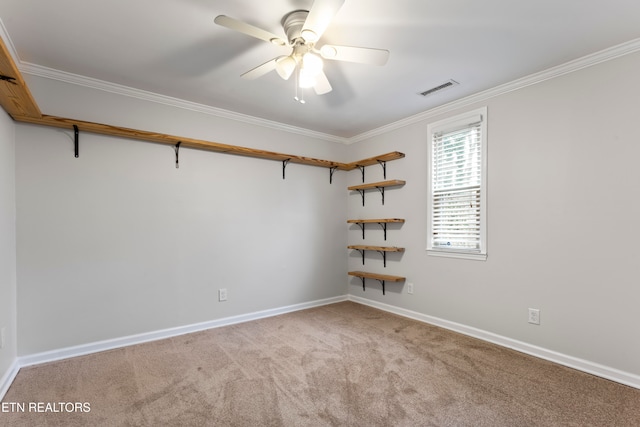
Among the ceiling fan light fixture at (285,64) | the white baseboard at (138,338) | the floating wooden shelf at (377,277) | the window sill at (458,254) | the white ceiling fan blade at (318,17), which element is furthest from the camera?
the floating wooden shelf at (377,277)

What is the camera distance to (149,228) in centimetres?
306

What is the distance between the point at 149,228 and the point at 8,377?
1.43 meters

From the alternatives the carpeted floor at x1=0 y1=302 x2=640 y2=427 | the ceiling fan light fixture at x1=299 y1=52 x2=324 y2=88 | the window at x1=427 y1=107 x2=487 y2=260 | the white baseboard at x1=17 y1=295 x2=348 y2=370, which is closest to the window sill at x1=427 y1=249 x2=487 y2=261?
the window at x1=427 y1=107 x2=487 y2=260

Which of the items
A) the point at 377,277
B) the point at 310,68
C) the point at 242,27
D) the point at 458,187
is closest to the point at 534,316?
the point at 458,187

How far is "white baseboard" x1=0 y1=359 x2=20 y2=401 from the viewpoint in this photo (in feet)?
6.85

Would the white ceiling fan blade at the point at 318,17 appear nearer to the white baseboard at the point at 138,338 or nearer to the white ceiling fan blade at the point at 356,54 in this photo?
the white ceiling fan blade at the point at 356,54

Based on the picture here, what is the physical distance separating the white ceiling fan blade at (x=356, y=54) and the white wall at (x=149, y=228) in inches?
78.1

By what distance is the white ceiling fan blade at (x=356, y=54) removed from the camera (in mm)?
1893

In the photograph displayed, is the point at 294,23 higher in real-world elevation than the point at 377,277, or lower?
higher

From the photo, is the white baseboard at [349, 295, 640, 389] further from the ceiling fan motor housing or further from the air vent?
the ceiling fan motor housing

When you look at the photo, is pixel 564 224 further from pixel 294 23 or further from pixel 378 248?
pixel 294 23

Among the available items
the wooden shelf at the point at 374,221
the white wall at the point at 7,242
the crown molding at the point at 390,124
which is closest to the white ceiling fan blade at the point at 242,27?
the crown molding at the point at 390,124

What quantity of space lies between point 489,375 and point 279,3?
9.55ft

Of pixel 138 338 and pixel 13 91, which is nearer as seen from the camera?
pixel 13 91
